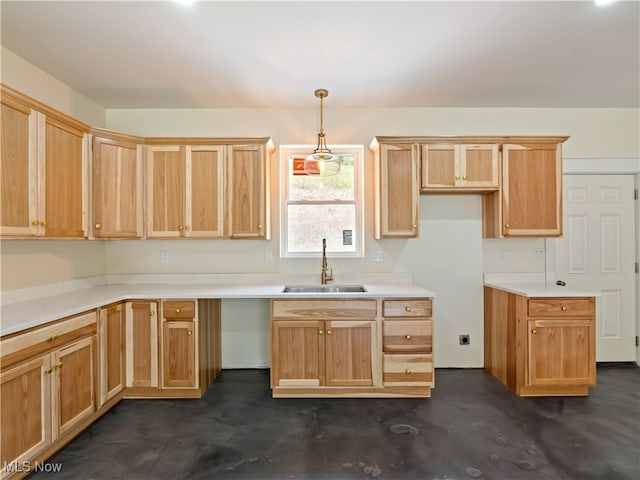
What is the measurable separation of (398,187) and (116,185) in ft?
8.06

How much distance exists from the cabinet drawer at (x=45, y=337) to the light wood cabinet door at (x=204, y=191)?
1030 mm

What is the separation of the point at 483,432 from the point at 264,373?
1.93 m

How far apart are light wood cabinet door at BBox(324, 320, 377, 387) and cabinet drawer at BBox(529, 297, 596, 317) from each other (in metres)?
1.34

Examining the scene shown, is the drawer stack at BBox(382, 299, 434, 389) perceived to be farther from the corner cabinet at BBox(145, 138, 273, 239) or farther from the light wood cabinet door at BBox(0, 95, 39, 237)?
the light wood cabinet door at BBox(0, 95, 39, 237)

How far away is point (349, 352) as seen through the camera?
2594mm

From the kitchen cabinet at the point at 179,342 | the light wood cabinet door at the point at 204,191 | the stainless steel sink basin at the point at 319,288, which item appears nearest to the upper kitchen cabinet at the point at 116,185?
the light wood cabinet door at the point at 204,191

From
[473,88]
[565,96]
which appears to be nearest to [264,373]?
[473,88]

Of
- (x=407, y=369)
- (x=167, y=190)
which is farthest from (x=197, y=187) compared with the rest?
(x=407, y=369)

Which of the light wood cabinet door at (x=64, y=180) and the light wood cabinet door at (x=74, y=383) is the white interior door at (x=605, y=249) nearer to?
the light wood cabinet door at (x=74, y=383)

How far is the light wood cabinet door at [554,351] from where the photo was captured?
2.61m

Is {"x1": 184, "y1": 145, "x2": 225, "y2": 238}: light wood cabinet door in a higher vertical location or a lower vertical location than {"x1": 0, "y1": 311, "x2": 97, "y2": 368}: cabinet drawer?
higher

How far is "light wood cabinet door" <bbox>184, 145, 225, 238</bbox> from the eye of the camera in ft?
9.44

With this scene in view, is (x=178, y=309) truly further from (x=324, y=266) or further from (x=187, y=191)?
(x=324, y=266)

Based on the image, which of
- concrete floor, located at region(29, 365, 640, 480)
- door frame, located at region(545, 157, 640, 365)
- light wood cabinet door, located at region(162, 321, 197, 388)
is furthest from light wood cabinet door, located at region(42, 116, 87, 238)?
door frame, located at region(545, 157, 640, 365)
